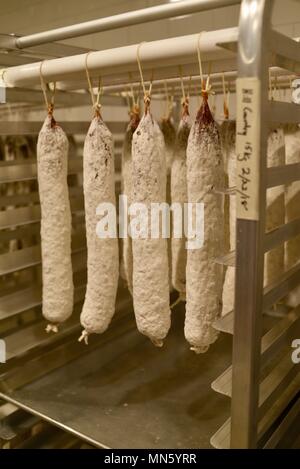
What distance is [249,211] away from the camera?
2.46 ft

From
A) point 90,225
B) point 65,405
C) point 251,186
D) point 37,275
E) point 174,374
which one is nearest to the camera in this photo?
point 251,186

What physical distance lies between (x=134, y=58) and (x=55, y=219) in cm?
46

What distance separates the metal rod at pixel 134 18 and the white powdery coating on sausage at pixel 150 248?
277 millimetres

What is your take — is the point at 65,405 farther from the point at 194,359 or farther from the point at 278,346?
the point at 278,346

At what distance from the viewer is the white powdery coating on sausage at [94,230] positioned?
42.0 inches

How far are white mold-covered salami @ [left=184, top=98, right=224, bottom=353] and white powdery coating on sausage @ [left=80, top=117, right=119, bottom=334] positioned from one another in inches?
8.5

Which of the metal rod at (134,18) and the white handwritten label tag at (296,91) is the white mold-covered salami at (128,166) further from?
the white handwritten label tag at (296,91)

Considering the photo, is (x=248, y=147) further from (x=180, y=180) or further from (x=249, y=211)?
(x=180, y=180)

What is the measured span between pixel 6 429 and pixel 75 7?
195 cm

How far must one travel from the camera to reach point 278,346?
0.92 meters

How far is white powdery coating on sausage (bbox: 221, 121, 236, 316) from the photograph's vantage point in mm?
1105

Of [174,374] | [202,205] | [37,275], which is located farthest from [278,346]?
[37,275]

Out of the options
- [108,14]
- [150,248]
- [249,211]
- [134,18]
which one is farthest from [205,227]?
[108,14]

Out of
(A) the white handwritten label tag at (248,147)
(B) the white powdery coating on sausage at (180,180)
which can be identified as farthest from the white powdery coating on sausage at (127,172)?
(A) the white handwritten label tag at (248,147)
